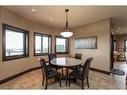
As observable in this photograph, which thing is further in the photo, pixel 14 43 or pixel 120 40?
pixel 120 40

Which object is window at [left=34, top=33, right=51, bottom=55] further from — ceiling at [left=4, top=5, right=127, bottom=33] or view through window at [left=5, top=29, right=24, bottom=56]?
ceiling at [left=4, top=5, right=127, bottom=33]

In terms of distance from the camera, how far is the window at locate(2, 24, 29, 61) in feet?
11.8

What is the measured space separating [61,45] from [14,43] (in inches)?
130

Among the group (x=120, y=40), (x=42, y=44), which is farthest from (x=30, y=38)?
(x=120, y=40)

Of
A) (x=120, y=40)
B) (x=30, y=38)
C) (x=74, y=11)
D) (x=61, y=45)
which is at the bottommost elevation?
(x=61, y=45)

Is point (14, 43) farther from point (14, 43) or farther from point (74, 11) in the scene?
point (74, 11)

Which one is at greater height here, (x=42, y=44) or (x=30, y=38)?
(x=30, y=38)

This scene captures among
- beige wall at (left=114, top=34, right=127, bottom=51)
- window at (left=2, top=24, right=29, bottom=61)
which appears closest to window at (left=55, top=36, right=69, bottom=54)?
window at (left=2, top=24, right=29, bottom=61)

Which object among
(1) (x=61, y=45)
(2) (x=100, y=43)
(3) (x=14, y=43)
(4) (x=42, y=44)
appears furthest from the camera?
(1) (x=61, y=45)

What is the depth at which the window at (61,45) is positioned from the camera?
6776mm

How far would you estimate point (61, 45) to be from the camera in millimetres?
6961

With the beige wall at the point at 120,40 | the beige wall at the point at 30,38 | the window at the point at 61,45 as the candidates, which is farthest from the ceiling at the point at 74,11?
the beige wall at the point at 120,40
